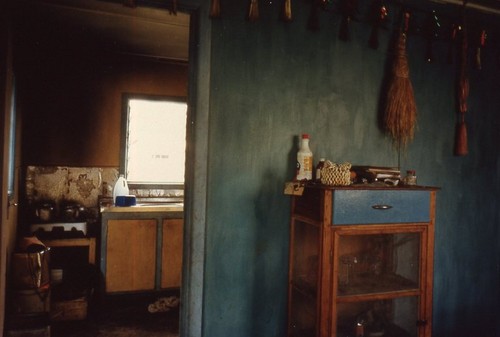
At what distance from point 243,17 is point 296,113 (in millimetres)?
673

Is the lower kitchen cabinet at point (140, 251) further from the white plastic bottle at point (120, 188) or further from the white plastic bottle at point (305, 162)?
the white plastic bottle at point (305, 162)

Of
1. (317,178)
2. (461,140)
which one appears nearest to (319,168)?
(317,178)

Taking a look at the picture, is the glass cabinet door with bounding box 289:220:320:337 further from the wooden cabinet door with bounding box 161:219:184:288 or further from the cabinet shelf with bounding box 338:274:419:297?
the wooden cabinet door with bounding box 161:219:184:288

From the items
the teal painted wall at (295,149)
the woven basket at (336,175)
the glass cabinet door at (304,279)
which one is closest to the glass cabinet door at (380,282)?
the glass cabinet door at (304,279)

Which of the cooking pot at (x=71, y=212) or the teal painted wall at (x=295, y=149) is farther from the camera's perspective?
the cooking pot at (x=71, y=212)

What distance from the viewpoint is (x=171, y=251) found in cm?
410

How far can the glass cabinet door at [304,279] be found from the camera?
221 cm

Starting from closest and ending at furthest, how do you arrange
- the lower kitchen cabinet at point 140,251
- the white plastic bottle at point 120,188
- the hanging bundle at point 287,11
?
the hanging bundle at point 287,11
the lower kitchen cabinet at point 140,251
the white plastic bottle at point 120,188

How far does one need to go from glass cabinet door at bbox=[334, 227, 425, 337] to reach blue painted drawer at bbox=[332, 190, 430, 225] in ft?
0.27

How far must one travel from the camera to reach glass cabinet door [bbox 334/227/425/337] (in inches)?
87.7

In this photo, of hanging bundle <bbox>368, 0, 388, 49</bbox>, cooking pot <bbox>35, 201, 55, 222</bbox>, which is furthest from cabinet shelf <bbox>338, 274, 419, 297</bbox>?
cooking pot <bbox>35, 201, 55, 222</bbox>

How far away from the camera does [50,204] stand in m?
4.17

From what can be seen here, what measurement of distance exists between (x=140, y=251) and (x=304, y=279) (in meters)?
2.17

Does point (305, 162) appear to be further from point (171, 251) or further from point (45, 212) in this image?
point (45, 212)
